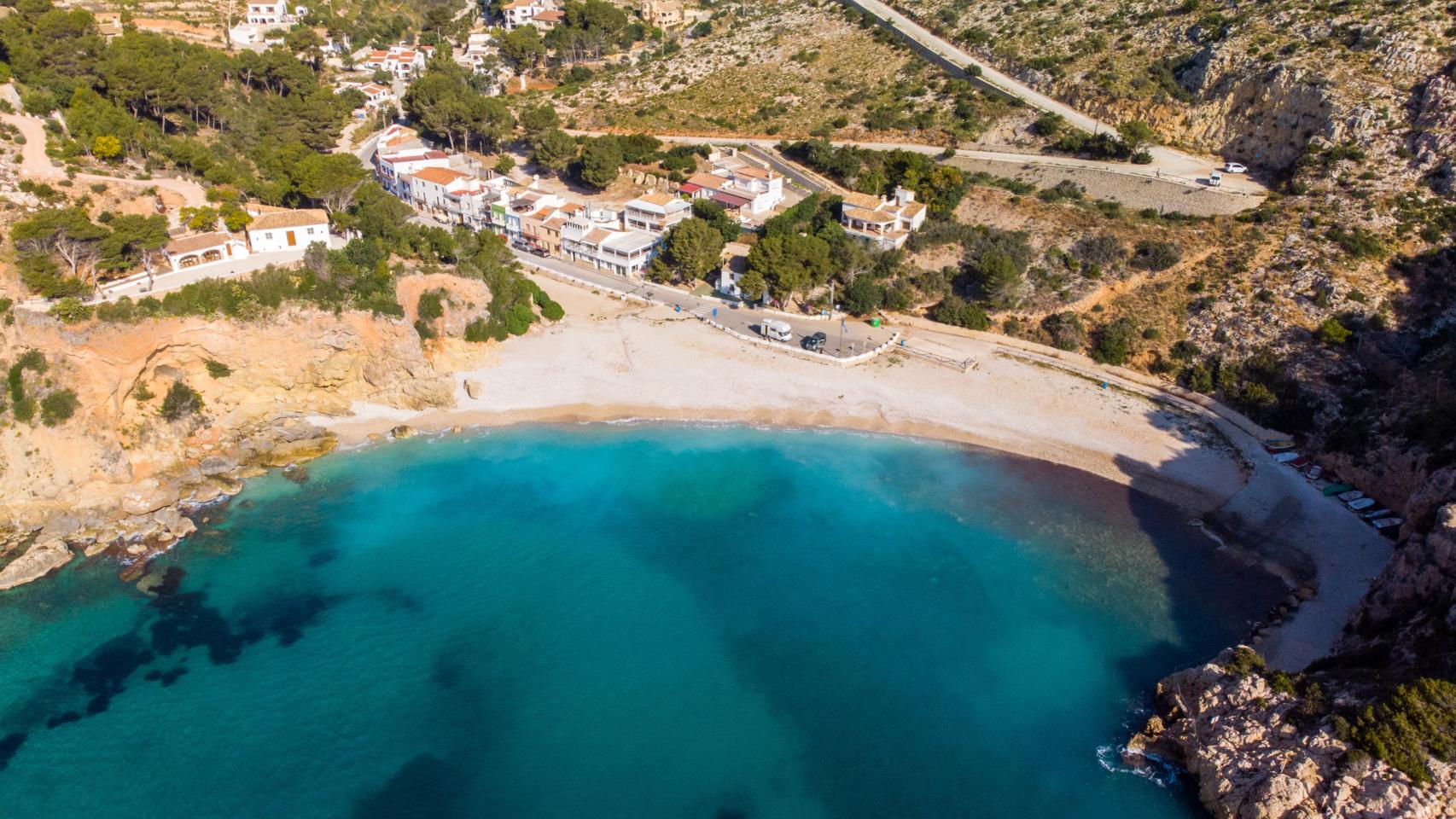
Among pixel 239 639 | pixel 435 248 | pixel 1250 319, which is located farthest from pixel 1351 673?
pixel 435 248

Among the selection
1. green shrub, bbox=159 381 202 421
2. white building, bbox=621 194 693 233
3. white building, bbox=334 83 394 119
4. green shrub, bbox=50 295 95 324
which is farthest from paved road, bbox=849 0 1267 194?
green shrub, bbox=50 295 95 324

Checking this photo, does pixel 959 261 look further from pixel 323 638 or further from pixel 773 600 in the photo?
pixel 323 638

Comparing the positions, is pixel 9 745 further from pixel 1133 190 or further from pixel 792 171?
pixel 1133 190

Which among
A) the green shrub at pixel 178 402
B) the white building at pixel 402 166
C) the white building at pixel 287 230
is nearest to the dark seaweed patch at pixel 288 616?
the green shrub at pixel 178 402

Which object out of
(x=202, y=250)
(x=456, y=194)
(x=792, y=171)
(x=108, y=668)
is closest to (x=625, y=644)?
(x=108, y=668)

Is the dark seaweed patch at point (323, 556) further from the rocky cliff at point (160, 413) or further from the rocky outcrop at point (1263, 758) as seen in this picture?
the rocky outcrop at point (1263, 758)

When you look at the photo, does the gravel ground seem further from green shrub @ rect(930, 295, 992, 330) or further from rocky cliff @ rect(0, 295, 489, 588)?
rocky cliff @ rect(0, 295, 489, 588)
